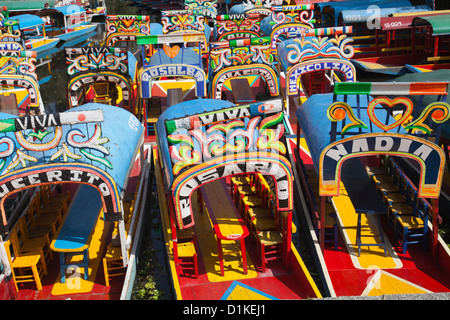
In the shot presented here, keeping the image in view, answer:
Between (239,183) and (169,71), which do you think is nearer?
(239,183)

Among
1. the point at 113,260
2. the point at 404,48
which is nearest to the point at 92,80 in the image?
the point at 113,260

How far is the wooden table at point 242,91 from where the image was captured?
2367cm

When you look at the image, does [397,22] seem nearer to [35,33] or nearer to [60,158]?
[60,158]

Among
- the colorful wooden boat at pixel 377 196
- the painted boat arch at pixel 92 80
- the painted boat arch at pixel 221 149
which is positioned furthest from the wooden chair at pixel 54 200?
the colorful wooden boat at pixel 377 196

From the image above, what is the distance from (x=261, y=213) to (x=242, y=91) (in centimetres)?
1207

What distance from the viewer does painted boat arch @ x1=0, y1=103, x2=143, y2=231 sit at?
11.4 metres

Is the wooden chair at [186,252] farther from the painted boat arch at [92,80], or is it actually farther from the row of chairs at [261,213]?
the painted boat arch at [92,80]

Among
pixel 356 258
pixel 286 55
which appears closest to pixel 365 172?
pixel 356 258

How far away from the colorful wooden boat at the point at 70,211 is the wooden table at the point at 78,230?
24 mm

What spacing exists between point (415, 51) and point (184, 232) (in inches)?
801

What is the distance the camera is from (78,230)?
42.8 ft

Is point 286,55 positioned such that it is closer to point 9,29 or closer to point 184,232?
point 184,232

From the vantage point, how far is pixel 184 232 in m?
13.2

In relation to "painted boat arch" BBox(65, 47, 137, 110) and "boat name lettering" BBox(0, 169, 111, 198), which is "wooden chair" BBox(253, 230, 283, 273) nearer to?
"boat name lettering" BBox(0, 169, 111, 198)
